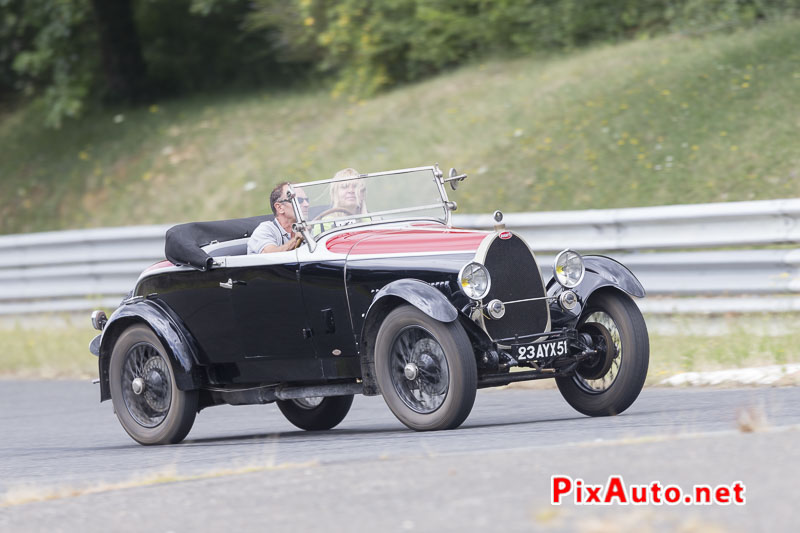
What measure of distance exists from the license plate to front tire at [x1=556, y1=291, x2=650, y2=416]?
13.7 inches

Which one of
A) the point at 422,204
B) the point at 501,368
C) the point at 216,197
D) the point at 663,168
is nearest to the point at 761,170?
the point at 663,168

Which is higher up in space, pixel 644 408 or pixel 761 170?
pixel 761 170

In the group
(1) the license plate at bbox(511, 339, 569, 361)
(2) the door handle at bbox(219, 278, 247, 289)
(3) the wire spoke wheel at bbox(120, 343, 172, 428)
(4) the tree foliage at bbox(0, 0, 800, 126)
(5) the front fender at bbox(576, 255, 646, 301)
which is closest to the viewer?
(1) the license plate at bbox(511, 339, 569, 361)

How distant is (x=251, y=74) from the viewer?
75.9 ft

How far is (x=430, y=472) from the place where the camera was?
5453 mm

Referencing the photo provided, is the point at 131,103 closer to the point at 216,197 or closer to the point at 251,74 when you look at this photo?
the point at 251,74

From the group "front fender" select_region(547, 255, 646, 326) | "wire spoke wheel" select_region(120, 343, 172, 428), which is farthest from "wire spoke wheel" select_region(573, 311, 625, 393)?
"wire spoke wheel" select_region(120, 343, 172, 428)

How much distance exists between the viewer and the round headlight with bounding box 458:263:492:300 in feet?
23.7

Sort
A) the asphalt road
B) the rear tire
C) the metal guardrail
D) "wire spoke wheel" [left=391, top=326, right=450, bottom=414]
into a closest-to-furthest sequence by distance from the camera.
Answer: the asphalt road
"wire spoke wheel" [left=391, top=326, right=450, bottom=414]
the rear tire
the metal guardrail

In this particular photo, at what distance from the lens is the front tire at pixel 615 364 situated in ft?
24.7

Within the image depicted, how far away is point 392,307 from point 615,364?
1.36 metres

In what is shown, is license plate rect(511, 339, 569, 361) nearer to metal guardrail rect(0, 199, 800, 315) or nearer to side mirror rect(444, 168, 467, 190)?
side mirror rect(444, 168, 467, 190)

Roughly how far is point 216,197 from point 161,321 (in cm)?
1060

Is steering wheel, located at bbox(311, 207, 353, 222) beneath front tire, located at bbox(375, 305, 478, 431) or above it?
above
